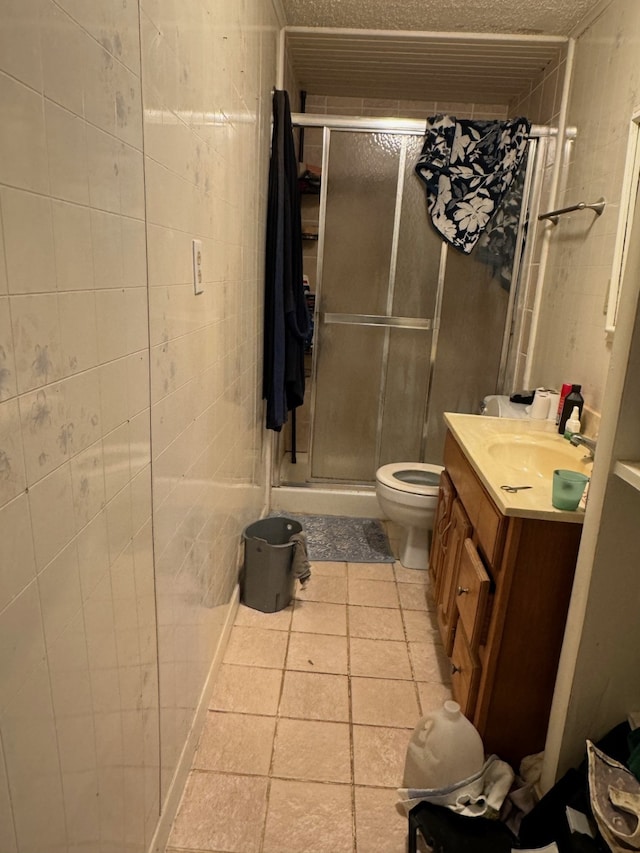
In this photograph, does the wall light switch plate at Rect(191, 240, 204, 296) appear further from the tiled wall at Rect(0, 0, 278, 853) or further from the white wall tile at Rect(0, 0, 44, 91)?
the white wall tile at Rect(0, 0, 44, 91)

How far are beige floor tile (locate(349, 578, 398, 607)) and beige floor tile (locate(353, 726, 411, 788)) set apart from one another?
0.68 meters

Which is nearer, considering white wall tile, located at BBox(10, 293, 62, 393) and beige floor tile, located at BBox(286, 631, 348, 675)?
white wall tile, located at BBox(10, 293, 62, 393)

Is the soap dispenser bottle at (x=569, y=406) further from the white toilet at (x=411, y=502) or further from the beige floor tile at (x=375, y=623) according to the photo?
the beige floor tile at (x=375, y=623)

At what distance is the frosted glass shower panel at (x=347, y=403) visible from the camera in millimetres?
3139

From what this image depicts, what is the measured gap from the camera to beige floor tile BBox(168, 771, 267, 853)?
1.39 metres

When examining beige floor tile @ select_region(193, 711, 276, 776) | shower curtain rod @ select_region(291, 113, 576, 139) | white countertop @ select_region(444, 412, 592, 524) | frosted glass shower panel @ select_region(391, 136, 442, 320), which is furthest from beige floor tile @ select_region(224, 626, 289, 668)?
shower curtain rod @ select_region(291, 113, 576, 139)

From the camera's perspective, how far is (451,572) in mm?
1935

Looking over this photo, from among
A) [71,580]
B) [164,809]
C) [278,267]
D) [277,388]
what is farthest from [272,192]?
[164,809]

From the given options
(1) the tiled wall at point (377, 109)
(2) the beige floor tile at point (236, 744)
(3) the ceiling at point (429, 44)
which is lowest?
(2) the beige floor tile at point (236, 744)

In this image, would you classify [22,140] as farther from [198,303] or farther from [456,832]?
[456,832]

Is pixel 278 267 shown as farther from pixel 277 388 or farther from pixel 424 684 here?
pixel 424 684

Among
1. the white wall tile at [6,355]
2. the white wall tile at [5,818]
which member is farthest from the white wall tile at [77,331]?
the white wall tile at [5,818]

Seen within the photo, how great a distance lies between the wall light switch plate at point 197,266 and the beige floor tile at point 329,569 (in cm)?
162

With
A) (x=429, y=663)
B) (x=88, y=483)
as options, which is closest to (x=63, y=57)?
(x=88, y=483)
